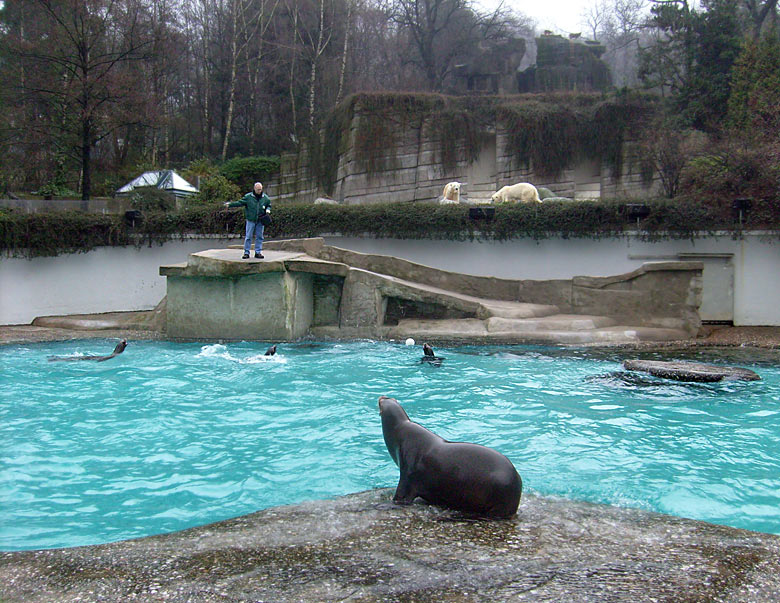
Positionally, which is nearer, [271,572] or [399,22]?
[271,572]

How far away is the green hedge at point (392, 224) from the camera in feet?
50.3

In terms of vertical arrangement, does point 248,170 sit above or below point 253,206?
above

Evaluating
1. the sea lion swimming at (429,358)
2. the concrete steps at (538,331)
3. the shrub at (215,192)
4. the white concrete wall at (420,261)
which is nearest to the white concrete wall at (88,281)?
the white concrete wall at (420,261)

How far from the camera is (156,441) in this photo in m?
6.82

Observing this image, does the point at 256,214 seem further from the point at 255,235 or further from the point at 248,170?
the point at 248,170

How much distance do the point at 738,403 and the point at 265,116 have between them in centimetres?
2970

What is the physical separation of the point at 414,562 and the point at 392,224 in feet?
45.0

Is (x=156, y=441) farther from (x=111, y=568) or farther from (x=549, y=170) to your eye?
(x=549, y=170)

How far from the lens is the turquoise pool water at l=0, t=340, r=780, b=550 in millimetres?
5242

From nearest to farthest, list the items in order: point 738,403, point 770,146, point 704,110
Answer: point 738,403 → point 770,146 → point 704,110

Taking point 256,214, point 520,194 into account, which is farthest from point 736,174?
point 256,214

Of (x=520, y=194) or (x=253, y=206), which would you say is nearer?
(x=253, y=206)

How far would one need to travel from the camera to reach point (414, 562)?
3375mm

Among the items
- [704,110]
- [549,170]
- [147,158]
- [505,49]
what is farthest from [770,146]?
[147,158]
